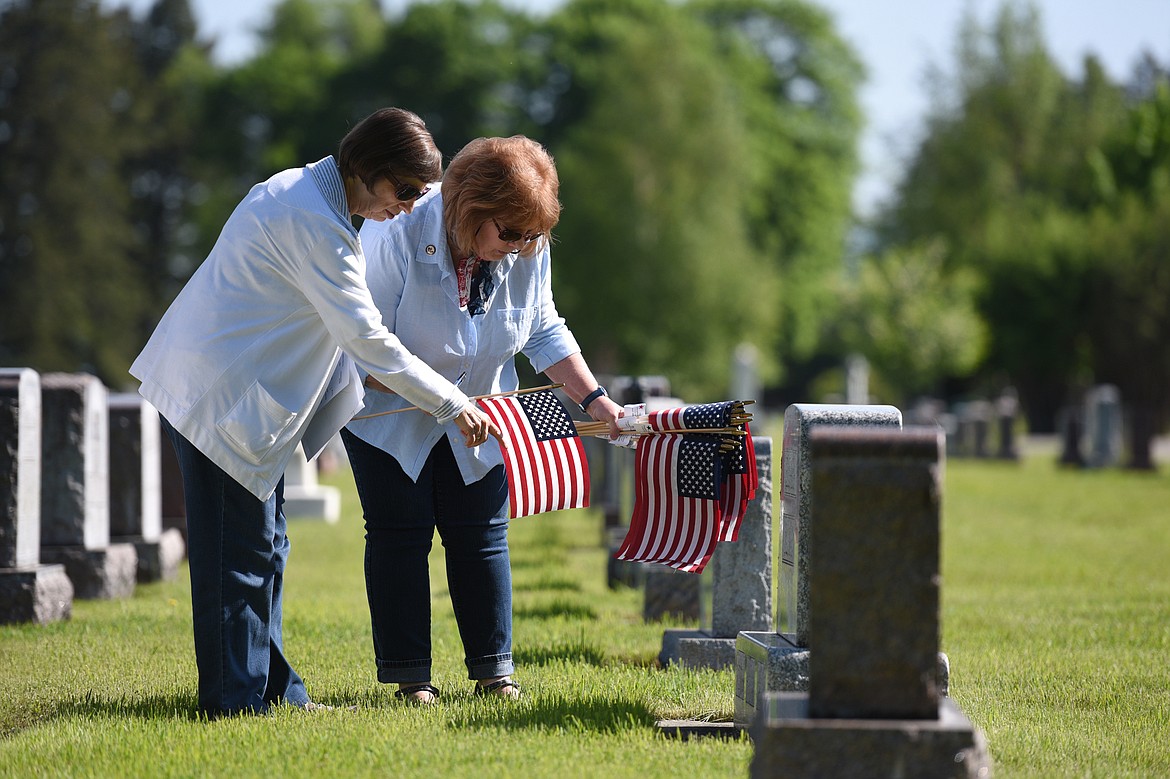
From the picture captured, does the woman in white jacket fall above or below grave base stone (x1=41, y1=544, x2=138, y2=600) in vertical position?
above

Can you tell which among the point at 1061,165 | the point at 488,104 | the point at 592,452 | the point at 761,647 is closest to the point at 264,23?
the point at 488,104

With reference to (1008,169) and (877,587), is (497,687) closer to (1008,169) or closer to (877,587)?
(877,587)

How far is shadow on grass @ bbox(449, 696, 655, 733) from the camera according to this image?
4.49 metres

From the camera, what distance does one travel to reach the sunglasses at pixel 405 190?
15.0 feet

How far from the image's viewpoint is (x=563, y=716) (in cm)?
462

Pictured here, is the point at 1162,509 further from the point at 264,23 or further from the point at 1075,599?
the point at 264,23

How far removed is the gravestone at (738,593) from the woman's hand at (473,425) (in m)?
1.54

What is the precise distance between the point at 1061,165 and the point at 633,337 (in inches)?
711

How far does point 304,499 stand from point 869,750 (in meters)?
11.9

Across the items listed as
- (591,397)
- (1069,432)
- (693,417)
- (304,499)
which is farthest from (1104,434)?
(693,417)

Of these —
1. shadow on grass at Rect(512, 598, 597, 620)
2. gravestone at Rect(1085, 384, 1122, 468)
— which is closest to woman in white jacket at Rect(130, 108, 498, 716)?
shadow on grass at Rect(512, 598, 597, 620)

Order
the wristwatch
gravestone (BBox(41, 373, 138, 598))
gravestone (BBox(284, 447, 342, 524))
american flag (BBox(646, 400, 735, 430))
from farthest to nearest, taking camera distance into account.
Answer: gravestone (BBox(284, 447, 342, 524)) → gravestone (BBox(41, 373, 138, 598)) → the wristwatch → american flag (BBox(646, 400, 735, 430))

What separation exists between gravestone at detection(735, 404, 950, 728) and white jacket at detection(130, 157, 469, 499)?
1.10 meters

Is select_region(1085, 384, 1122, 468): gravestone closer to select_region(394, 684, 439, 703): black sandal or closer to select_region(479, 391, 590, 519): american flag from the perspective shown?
select_region(479, 391, 590, 519): american flag
